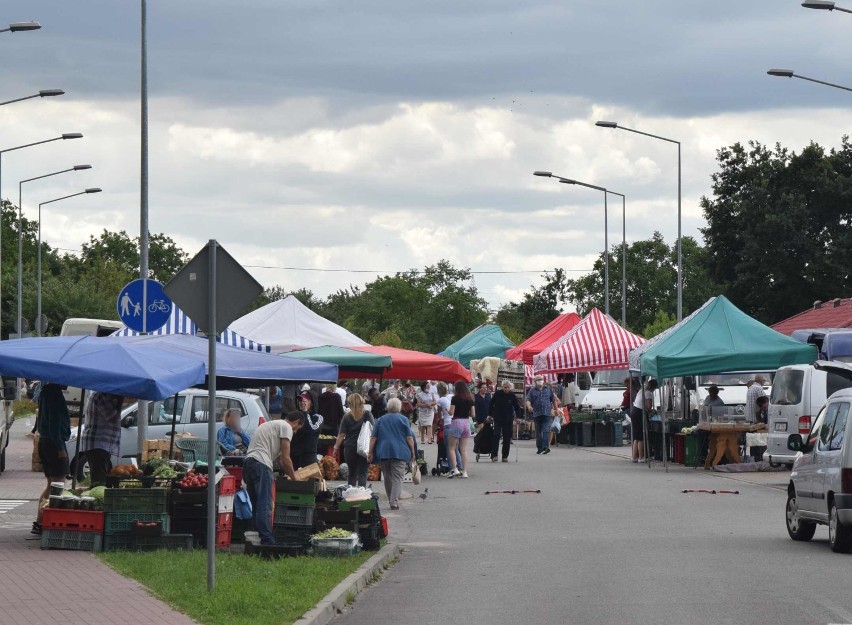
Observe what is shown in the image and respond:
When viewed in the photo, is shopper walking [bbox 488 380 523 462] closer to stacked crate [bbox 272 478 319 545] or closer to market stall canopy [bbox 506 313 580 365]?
market stall canopy [bbox 506 313 580 365]

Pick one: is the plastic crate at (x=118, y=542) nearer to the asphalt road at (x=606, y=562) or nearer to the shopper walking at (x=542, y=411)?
the asphalt road at (x=606, y=562)

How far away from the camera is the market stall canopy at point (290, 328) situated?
28.9 metres

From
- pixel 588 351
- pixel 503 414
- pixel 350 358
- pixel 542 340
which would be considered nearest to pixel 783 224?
pixel 542 340

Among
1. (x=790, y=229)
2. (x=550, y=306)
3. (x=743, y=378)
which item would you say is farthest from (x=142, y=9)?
(x=550, y=306)

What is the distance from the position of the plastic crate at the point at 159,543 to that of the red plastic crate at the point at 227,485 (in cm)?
65

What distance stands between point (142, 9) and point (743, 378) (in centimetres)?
2355

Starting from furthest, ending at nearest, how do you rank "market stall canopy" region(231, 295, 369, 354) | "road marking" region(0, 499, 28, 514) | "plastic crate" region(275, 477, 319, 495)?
"market stall canopy" region(231, 295, 369, 354) → "road marking" region(0, 499, 28, 514) → "plastic crate" region(275, 477, 319, 495)

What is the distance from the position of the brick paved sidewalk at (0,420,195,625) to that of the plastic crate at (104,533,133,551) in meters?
0.34

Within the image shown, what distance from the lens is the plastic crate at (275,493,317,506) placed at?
51.0ft

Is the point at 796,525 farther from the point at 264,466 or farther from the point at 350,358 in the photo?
the point at 350,358

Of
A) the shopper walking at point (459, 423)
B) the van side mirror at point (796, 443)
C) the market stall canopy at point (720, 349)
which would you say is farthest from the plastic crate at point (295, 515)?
the market stall canopy at point (720, 349)

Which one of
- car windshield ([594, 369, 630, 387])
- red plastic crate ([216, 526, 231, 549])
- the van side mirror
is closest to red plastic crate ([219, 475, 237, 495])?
red plastic crate ([216, 526, 231, 549])

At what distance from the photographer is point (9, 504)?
2200 centimetres

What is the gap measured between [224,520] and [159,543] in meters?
0.84
